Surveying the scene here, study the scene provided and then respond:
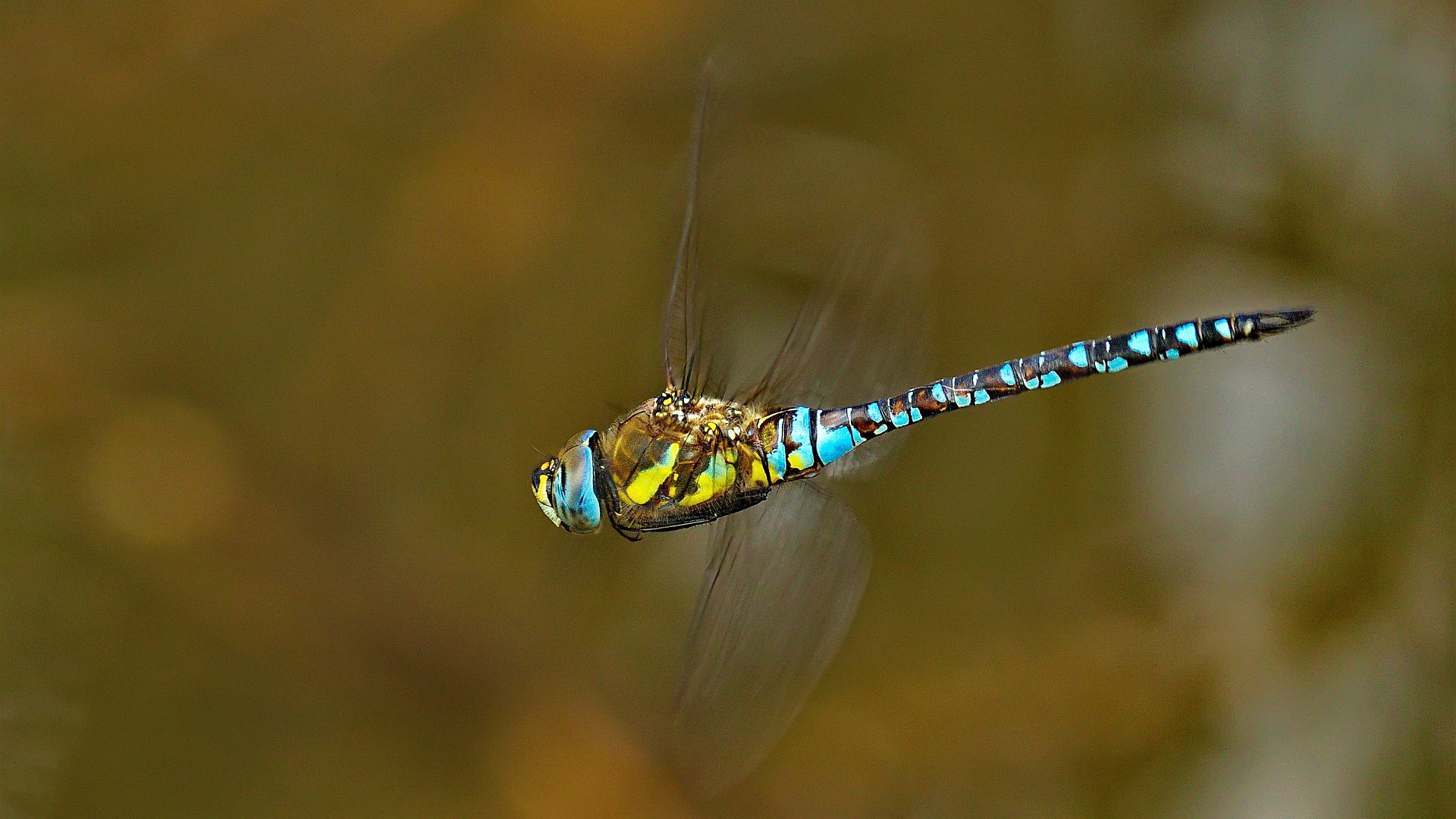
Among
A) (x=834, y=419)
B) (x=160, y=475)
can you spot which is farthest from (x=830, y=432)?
(x=160, y=475)

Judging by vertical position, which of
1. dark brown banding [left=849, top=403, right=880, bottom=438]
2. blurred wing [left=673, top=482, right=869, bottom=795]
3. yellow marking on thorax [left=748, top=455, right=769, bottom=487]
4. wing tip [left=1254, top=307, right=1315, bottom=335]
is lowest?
blurred wing [left=673, top=482, right=869, bottom=795]

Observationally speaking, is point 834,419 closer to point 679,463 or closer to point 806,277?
point 679,463

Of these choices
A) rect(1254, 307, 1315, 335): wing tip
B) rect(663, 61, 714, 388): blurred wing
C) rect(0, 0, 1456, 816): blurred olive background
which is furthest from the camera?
rect(0, 0, 1456, 816): blurred olive background

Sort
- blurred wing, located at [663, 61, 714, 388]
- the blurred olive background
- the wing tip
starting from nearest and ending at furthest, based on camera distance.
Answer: the wing tip
blurred wing, located at [663, 61, 714, 388]
the blurred olive background

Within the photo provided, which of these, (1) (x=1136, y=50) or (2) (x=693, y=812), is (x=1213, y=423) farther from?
(2) (x=693, y=812)

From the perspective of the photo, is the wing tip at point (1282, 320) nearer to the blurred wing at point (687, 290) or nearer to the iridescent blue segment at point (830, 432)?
the iridescent blue segment at point (830, 432)

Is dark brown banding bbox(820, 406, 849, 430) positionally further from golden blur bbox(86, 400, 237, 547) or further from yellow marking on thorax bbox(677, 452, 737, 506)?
golden blur bbox(86, 400, 237, 547)

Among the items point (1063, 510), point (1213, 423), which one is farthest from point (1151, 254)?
point (1063, 510)

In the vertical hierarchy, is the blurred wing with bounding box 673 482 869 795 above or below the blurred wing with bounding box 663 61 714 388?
below

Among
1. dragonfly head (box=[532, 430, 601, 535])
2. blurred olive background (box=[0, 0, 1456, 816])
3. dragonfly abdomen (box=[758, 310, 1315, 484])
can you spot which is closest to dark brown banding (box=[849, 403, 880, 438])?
dragonfly abdomen (box=[758, 310, 1315, 484])

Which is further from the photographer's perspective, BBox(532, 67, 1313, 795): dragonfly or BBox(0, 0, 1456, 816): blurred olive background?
BBox(0, 0, 1456, 816): blurred olive background
